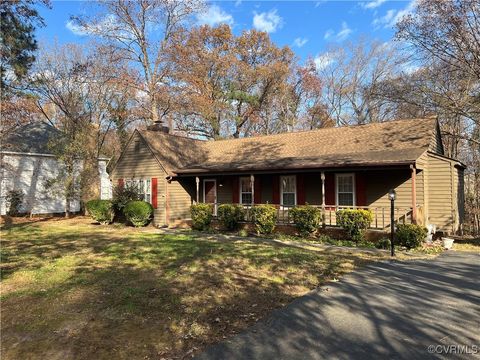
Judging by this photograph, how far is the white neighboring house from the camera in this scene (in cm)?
2139

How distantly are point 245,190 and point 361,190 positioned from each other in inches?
228

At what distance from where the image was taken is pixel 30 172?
22.4 meters

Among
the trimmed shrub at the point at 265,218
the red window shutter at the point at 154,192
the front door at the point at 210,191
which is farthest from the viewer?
the front door at the point at 210,191

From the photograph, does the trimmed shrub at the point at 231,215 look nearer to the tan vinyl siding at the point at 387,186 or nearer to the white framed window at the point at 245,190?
the white framed window at the point at 245,190

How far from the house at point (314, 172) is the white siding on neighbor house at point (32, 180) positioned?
553 cm

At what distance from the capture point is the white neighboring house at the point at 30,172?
2139 centimetres

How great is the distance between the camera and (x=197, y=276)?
731 centimetres

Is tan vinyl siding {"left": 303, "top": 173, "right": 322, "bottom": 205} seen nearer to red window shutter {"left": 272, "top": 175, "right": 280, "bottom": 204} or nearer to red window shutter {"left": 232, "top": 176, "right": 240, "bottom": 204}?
red window shutter {"left": 272, "top": 175, "right": 280, "bottom": 204}

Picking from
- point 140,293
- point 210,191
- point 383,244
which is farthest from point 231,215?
point 140,293

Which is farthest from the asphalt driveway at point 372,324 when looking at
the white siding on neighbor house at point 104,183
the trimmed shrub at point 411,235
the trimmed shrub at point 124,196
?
the white siding on neighbor house at point 104,183

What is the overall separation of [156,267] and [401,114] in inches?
1074

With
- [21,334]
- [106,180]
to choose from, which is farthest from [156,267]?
[106,180]

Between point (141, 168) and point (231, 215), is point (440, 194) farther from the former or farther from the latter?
point (141, 168)

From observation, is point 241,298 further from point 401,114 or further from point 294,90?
point 294,90
